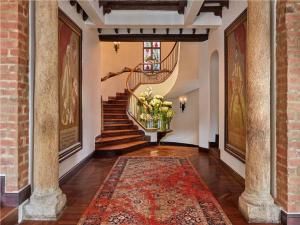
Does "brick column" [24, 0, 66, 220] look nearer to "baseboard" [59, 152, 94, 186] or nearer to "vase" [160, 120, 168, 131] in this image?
"baseboard" [59, 152, 94, 186]

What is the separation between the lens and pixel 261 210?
2.76 metres

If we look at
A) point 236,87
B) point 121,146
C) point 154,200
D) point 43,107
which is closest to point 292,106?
point 236,87

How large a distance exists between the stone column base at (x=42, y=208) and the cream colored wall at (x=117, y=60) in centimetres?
711

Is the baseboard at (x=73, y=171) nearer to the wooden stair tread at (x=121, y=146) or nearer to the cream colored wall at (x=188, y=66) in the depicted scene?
the wooden stair tread at (x=121, y=146)

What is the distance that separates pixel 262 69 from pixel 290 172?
1057mm

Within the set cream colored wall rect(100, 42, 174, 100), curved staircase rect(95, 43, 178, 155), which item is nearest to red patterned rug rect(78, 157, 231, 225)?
curved staircase rect(95, 43, 178, 155)

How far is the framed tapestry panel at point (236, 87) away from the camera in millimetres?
3928

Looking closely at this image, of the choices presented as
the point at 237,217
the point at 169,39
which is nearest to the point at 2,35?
the point at 237,217

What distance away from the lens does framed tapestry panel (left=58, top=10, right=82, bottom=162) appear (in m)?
3.95

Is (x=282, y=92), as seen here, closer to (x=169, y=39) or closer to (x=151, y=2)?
(x=151, y=2)

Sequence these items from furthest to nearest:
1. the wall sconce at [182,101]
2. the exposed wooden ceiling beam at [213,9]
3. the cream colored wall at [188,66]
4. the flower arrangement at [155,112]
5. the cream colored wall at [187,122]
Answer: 1. the cream colored wall at [187,122]
2. the wall sconce at [182,101]
3. the flower arrangement at [155,112]
4. the cream colored wall at [188,66]
5. the exposed wooden ceiling beam at [213,9]

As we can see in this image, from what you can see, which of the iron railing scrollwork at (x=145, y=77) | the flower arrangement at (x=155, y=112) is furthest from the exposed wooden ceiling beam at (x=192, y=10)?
the iron railing scrollwork at (x=145, y=77)

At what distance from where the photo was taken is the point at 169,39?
644 cm

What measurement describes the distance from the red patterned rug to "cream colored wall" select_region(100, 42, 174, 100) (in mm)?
5717
